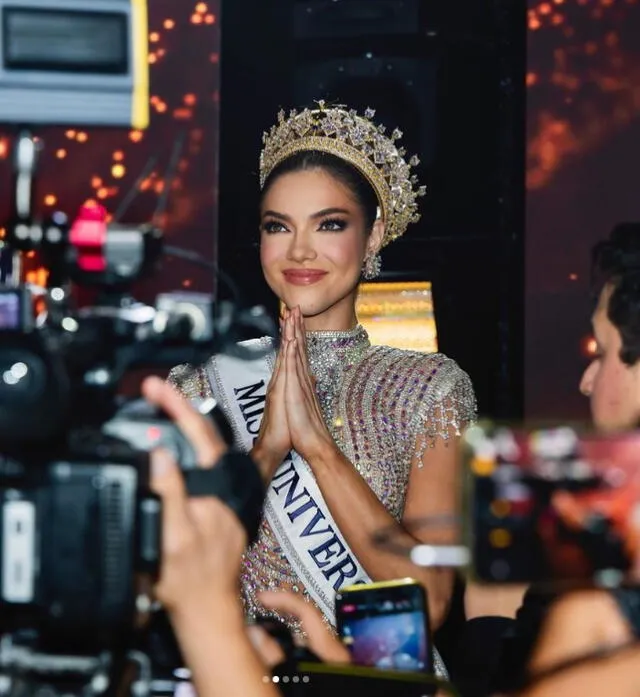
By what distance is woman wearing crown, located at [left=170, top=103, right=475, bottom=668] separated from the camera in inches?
88.4

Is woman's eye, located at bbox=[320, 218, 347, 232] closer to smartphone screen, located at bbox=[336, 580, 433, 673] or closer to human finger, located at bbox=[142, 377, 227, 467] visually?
smartphone screen, located at bbox=[336, 580, 433, 673]

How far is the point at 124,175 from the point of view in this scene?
360 cm

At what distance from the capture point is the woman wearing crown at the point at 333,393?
2.25 metres

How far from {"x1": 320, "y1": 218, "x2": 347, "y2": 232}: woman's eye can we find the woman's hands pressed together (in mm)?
194

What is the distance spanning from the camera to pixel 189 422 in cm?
119

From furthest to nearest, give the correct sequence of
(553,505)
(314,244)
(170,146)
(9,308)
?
(170,146)
(314,244)
(9,308)
(553,505)

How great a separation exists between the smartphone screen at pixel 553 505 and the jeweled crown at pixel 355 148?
139 centimetres

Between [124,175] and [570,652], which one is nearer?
[570,652]

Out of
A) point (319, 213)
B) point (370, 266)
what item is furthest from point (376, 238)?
point (319, 213)

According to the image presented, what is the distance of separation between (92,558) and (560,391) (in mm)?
2615

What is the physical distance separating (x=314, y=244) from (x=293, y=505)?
18.9 inches

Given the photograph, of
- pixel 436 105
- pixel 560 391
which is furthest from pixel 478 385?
pixel 436 105

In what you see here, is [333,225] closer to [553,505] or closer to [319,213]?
[319,213]

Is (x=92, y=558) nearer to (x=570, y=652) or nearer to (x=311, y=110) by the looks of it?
(x=570, y=652)
